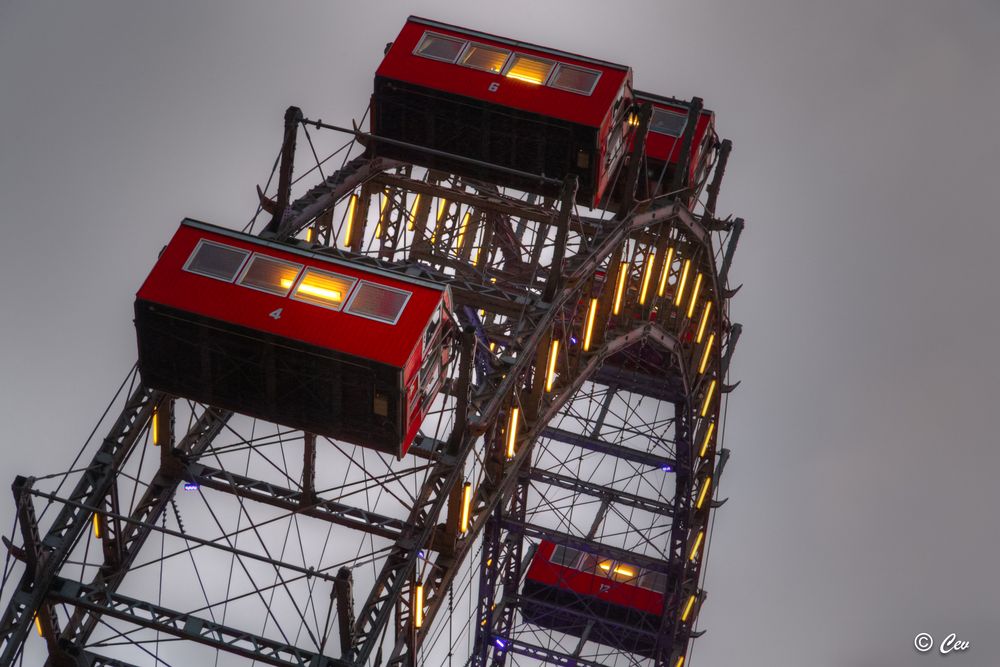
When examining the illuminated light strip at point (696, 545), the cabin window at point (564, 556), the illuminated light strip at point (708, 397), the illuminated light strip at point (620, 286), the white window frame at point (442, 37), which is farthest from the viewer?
the cabin window at point (564, 556)

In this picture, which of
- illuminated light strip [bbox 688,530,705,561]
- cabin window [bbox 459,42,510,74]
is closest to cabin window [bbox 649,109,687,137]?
cabin window [bbox 459,42,510,74]

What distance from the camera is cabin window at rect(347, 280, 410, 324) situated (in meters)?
25.5

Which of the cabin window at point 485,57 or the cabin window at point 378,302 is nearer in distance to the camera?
the cabin window at point 378,302

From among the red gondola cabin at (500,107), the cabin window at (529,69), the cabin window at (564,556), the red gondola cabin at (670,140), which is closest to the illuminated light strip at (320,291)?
the red gondola cabin at (500,107)

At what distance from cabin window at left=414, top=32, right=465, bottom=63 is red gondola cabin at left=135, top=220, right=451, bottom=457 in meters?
7.88

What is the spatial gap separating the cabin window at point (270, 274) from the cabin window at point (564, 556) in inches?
973

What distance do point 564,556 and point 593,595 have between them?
1575mm

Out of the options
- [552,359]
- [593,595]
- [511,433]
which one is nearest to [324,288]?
[511,433]

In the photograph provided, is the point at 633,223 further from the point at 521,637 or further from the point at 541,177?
the point at 521,637

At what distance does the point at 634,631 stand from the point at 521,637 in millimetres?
10275

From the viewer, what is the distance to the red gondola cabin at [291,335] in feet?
82.6

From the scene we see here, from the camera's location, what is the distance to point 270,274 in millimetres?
25953

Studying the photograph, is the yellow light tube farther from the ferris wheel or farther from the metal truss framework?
the metal truss framework

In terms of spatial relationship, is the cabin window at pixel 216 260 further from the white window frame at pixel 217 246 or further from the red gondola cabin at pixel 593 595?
the red gondola cabin at pixel 593 595
